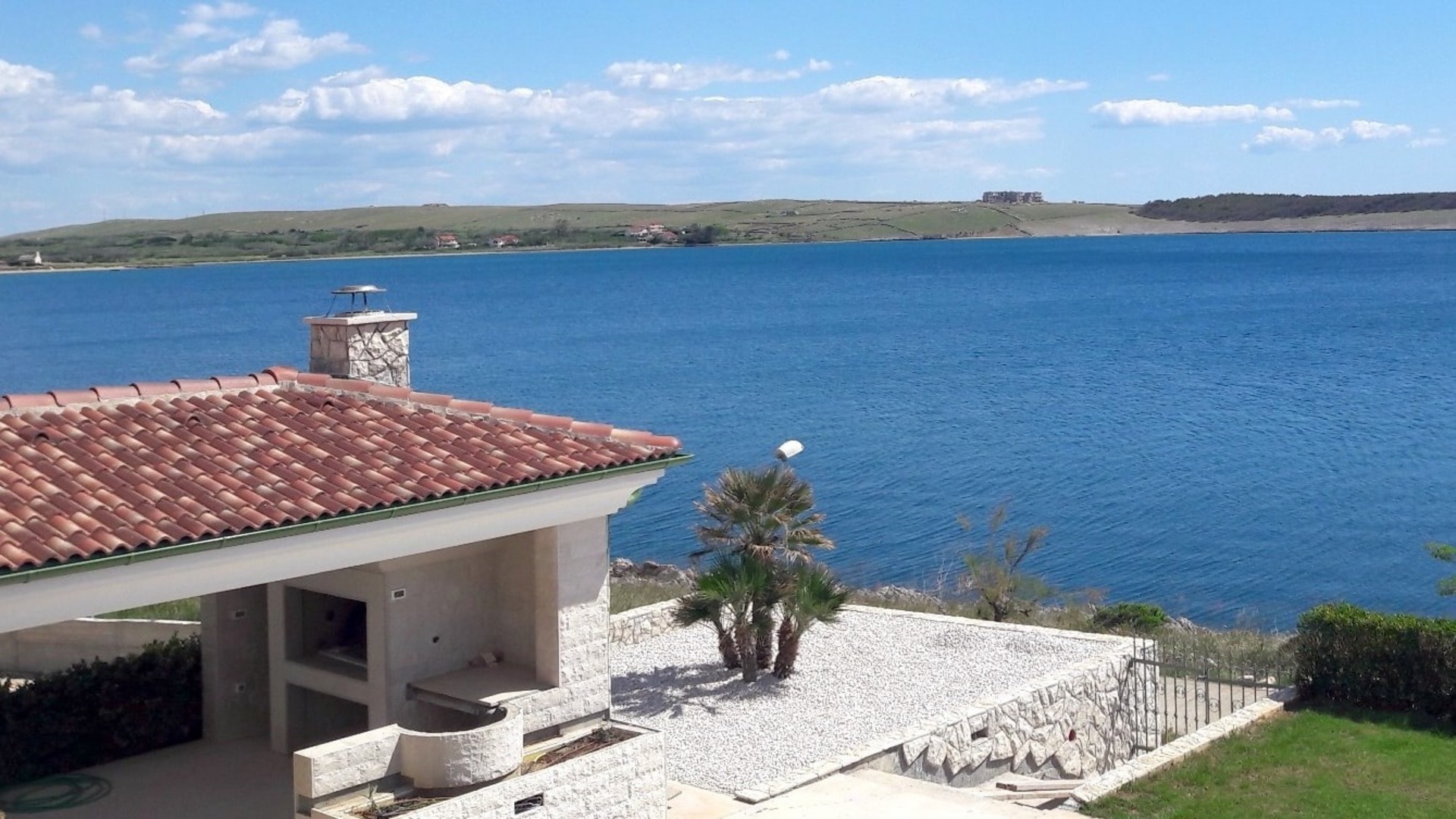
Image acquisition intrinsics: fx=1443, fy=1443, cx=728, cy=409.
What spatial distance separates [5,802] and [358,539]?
14.8 feet

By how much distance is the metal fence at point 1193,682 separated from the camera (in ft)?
57.4

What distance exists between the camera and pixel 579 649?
12203 mm

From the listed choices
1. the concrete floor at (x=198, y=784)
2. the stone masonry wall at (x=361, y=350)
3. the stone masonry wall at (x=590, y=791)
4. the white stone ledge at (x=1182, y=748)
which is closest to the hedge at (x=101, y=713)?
the concrete floor at (x=198, y=784)

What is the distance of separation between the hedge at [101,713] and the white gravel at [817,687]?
15.7 feet

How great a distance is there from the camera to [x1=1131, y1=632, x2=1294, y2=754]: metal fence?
688 inches

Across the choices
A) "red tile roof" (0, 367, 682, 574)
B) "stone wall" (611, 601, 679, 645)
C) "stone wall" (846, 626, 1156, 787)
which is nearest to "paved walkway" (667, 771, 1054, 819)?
"stone wall" (846, 626, 1156, 787)

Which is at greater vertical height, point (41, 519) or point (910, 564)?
point (41, 519)

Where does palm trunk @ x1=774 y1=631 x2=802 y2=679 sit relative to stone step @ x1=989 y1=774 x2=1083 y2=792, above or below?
above

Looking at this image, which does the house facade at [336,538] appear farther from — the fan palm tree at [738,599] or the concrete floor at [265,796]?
the fan palm tree at [738,599]

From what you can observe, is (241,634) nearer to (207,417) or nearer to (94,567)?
(207,417)

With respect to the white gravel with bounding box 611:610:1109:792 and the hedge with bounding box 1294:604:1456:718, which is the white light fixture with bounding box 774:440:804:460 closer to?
the white gravel with bounding box 611:610:1109:792

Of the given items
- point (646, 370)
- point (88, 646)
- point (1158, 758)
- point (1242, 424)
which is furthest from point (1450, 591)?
point (646, 370)

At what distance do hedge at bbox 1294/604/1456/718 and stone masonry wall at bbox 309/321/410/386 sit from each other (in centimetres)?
1061

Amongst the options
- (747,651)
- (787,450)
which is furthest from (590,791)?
(787,450)
